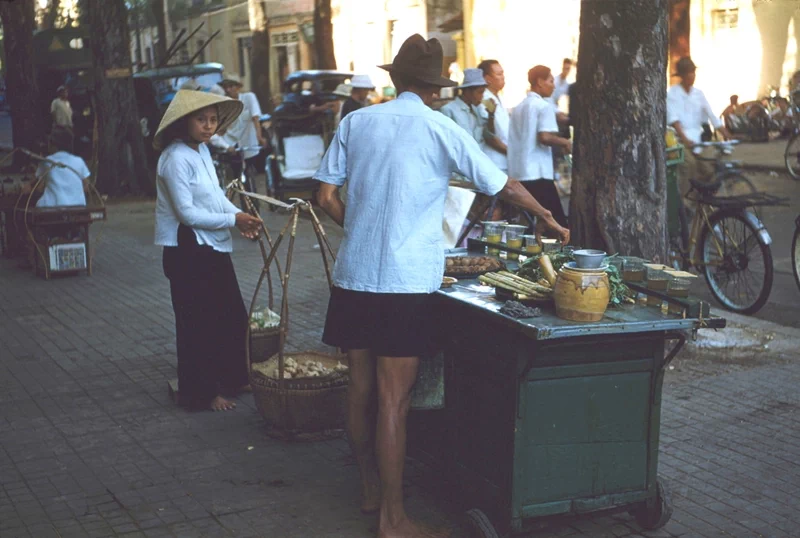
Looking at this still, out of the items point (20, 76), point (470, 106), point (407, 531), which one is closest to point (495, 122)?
point (470, 106)

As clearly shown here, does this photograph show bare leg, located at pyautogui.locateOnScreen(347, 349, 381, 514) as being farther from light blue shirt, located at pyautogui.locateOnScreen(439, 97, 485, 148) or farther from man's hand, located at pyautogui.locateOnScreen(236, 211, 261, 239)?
light blue shirt, located at pyautogui.locateOnScreen(439, 97, 485, 148)

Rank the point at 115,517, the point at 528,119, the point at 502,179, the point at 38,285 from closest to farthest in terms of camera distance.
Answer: the point at 502,179
the point at 115,517
the point at 528,119
the point at 38,285

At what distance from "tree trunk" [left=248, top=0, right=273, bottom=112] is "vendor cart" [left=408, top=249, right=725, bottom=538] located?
111ft

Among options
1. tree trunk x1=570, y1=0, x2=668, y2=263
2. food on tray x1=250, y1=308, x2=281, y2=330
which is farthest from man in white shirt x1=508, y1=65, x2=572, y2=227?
food on tray x1=250, y1=308, x2=281, y2=330

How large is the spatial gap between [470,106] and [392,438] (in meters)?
5.99

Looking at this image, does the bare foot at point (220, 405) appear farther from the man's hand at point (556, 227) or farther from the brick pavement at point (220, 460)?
the man's hand at point (556, 227)

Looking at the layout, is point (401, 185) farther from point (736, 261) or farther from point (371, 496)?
point (736, 261)

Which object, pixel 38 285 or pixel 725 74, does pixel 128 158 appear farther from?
pixel 725 74

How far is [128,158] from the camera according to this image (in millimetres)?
17781

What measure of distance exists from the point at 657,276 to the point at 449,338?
84cm

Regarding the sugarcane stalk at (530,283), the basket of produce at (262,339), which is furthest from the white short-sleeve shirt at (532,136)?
the sugarcane stalk at (530,283)

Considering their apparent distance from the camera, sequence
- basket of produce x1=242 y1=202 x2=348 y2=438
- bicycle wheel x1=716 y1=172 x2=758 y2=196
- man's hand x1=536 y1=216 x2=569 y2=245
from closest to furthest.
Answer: man's hand x1=536 y1=216 x2=569 y2=245, basket of produce x1=242 y1=202 x2=348 y2=438, bicycle wheel x1=716 y1=172 x2=758 y2=196

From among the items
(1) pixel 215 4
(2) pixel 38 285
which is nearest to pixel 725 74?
(2) pixel 38 285

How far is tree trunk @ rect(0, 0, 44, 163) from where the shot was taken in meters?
16.9
